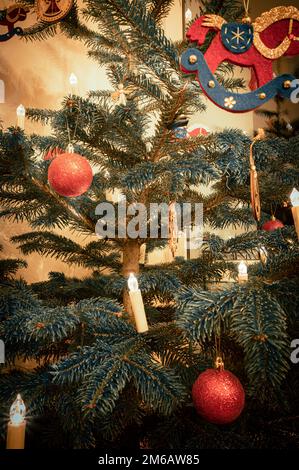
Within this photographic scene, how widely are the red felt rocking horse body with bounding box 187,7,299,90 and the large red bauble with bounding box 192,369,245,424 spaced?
1.91ft

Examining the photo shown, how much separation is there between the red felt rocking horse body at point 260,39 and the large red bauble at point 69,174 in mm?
335

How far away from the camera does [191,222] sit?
952mm

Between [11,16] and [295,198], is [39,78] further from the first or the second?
[295,198]

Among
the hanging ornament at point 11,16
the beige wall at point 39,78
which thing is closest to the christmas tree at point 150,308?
the hanging ornament at point 11,16

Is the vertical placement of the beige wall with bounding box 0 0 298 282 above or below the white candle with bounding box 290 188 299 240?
above

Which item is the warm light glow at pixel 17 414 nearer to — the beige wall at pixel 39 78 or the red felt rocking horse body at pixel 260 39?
the red felt rocking horse body at pixel 260 39

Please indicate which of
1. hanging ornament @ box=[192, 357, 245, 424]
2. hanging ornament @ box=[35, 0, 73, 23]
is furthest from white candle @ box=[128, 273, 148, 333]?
hanging ornament @ box=[35, 0, 73, 23]

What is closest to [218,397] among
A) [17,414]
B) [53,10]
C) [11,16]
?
[17,414]

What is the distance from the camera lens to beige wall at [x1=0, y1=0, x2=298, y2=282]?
5.35ft

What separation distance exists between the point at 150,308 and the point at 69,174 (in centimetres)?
48

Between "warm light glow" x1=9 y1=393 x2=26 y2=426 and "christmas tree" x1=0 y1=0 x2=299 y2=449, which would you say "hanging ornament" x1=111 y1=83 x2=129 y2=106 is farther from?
"warm light glow" x1=9 y1=393 x2=26 y2=426

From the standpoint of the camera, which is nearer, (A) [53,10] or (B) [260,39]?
(B) [260,39]

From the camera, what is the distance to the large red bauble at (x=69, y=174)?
0.66 m

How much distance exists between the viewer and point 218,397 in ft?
1.63
